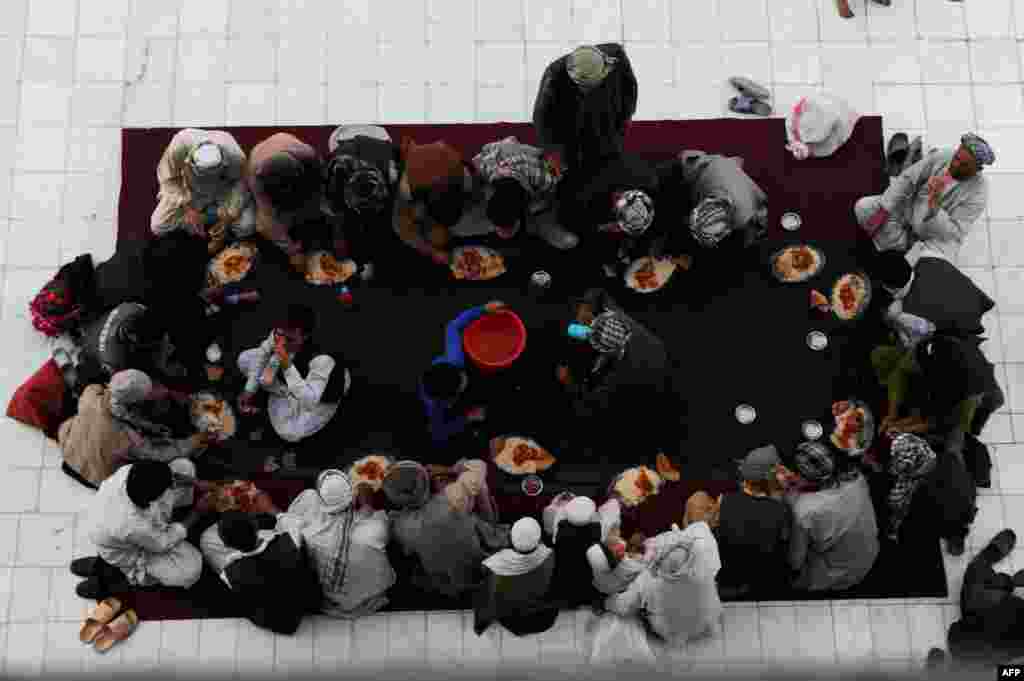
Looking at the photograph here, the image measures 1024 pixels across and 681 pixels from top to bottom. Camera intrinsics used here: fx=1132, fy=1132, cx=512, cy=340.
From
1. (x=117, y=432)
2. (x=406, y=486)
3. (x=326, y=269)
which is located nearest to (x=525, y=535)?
(x=406, y=486)

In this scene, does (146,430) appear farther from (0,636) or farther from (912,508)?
(912,508)

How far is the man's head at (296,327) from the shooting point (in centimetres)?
691

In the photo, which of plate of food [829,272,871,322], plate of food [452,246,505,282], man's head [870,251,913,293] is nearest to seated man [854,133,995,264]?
man's head [870,251,913,293]

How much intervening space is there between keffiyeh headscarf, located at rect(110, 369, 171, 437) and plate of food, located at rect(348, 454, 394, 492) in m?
1.30

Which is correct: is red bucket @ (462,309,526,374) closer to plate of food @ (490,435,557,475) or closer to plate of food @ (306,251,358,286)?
plate of food @ (490,435,557,475)

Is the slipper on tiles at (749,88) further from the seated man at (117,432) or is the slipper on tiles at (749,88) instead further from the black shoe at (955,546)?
the seated man at (117,432)

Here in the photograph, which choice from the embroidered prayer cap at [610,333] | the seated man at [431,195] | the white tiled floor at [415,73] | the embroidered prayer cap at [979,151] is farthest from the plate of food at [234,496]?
the embroidered prayer cap at [979,151]

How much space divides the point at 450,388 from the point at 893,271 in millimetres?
2987

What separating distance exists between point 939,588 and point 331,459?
396 cm

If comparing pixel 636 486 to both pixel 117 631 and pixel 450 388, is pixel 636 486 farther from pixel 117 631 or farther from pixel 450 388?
pixel 117 631

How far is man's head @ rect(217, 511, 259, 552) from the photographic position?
6.72 meters

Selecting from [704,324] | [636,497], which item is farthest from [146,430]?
[704,324]

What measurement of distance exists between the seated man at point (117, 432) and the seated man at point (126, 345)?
0.67 feet

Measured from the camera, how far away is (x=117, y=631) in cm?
699
